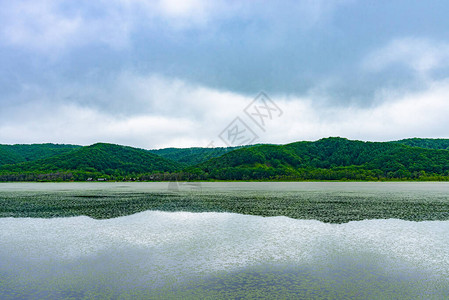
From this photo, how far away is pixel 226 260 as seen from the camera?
1723cm

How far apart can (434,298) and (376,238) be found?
11.5 m

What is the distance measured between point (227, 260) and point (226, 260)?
0.05 meters

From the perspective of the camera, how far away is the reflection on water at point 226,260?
12.9m

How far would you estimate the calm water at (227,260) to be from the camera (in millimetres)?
12836

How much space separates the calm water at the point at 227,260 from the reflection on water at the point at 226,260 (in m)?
0.05

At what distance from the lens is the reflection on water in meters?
12.9

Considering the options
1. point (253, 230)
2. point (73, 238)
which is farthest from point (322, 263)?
point (73, 238)

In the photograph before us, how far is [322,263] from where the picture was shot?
1673cm

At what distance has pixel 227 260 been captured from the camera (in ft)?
56.5

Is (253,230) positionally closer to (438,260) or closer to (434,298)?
(438,260)

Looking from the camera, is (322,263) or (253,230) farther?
(253,230)

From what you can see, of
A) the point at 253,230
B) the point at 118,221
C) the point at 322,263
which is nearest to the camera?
the point at 322,263

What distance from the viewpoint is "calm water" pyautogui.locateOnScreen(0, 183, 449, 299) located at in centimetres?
1284

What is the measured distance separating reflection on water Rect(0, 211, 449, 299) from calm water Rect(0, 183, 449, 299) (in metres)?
0.05
